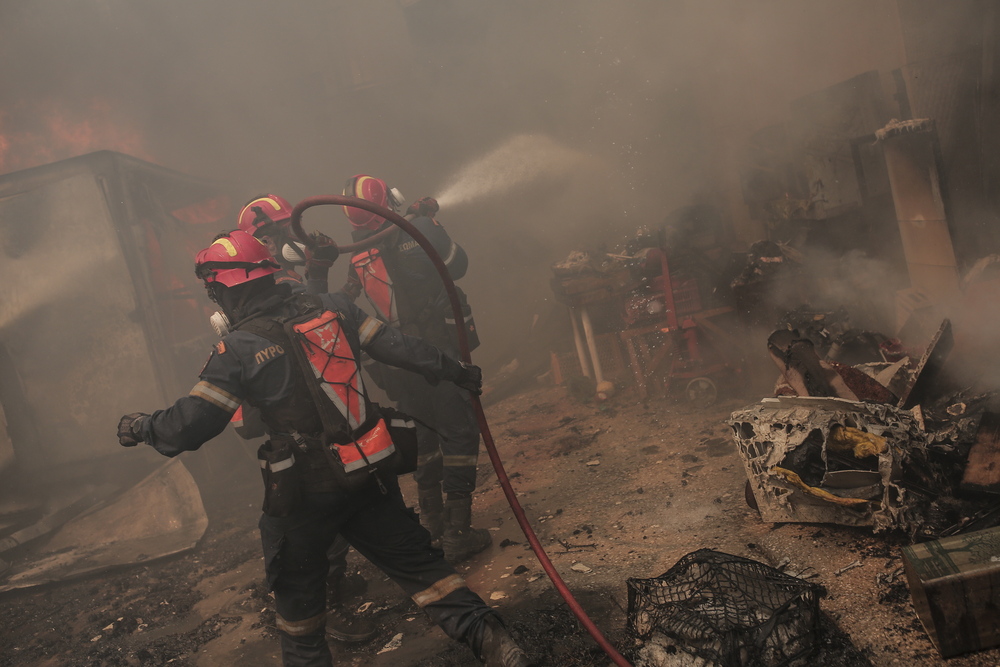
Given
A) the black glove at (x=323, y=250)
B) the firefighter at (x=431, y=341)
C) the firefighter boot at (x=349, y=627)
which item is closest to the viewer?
the firefighter boot at (x=349, y=627)

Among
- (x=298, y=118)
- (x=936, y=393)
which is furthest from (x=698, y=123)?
(x=298, y=118)

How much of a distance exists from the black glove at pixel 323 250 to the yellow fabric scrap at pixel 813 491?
2760mm

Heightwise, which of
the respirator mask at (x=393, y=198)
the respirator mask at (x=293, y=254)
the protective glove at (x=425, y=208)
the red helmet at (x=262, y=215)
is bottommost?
the respirator mask at (x=293, y=254)

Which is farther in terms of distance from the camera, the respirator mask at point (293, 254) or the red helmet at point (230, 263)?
the respirator mask at point (293, 254)

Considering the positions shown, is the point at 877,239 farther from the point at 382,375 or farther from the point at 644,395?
→ the point at 382,375

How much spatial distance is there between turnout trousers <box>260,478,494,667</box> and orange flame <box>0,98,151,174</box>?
15.4 meters

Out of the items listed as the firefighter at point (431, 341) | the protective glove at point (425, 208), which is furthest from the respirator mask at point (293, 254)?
the protective glove at point (425, 208)

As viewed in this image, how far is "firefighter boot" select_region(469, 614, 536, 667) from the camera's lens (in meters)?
2.51

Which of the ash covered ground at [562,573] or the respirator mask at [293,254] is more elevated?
the respirator mask at [293,254]

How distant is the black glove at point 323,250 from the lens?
397cm

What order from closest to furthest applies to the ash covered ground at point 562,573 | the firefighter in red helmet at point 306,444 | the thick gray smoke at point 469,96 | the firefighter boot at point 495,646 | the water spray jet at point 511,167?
the firefighter boot at point 495,646 < the firefighter in red helmet at point 306,444 < the ash covered ground at point 562,573 < the thick gray smoke at point 469,96 < the water spray jet at point 511,167

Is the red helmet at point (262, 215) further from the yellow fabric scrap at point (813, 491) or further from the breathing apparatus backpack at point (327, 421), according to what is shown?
the yellow fabric scrap at point (813, 491)

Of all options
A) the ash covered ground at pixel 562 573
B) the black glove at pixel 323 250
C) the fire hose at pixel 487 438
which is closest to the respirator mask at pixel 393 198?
the black glove at pixel 323 250

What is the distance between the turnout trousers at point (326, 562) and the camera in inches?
108
